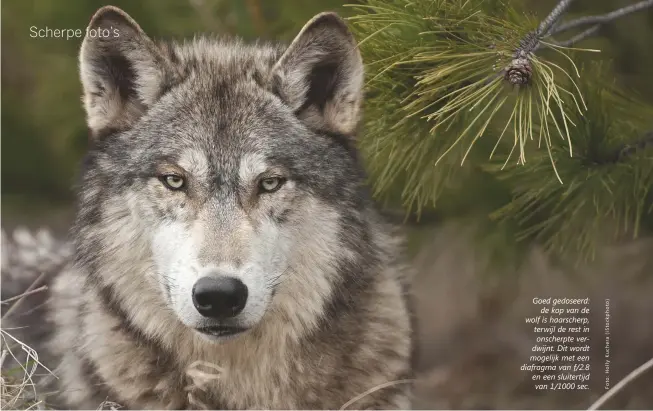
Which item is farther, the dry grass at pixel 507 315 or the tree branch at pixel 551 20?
the dry grass at pixel 507 315

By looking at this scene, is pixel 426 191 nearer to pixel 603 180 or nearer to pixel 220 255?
pixel 603 180

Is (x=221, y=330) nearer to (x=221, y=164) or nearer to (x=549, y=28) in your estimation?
(x=221, y=164)

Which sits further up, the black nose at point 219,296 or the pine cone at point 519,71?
the pine cone at point 519,71

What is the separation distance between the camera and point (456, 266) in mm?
5066

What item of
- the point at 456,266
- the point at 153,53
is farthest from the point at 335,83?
the point at 456,266

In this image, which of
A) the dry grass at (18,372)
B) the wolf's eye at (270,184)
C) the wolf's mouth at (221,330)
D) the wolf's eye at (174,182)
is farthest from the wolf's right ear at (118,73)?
the wolf's mouth at (221,330)

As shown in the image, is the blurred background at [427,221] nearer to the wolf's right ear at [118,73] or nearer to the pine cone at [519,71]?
the wolf's right ear at [118,73]

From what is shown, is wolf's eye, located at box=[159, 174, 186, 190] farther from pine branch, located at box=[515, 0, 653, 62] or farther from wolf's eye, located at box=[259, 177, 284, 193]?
pine branch, located at box=[515, 0, 653, 62]

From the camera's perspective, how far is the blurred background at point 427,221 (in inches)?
179

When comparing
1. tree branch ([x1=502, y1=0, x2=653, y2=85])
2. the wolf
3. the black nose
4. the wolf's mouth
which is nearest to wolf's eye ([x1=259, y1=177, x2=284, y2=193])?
the wolf

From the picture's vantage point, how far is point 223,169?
3633 millimetres

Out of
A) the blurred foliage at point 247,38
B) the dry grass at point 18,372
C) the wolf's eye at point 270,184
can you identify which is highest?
the blurred foliage at point 247,38

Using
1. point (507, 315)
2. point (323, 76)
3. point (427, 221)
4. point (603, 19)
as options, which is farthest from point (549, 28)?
point (507, 315)

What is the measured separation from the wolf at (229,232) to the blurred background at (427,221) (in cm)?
62
